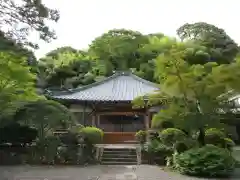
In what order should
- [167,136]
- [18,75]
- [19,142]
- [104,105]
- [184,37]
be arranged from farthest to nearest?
[184,37] < [104,105] < [19,142] < [18,75] < [167,136]

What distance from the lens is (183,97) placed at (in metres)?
15.2

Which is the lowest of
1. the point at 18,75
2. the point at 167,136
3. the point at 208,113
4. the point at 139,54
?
the point at 167,136

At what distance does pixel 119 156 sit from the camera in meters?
19.1

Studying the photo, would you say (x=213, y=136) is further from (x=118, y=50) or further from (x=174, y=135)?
(x=118, y=50)

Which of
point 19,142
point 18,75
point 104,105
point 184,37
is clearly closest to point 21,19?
point 18,75

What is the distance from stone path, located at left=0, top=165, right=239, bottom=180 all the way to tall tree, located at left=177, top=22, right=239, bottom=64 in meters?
21.2

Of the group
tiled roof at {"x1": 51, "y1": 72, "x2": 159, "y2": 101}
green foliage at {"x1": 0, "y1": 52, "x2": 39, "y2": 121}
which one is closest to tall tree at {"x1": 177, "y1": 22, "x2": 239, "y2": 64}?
tiled roof at {"x1": 51, "y1": 72, "x2": 159, "y2": 101}

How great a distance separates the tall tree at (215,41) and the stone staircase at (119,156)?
695 inches

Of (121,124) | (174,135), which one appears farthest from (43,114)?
(121,124)

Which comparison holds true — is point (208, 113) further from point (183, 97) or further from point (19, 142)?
point (19, 142)

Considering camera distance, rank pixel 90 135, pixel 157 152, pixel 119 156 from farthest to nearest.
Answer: pixel 119 156, pixel 90 135, pixel 157 152

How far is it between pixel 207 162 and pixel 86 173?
4.81 meters

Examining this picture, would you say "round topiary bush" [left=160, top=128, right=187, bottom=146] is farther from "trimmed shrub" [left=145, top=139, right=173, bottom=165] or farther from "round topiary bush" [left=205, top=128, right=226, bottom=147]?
"trimmed shrub" [left=145, top=139, right=173, bottom=165]

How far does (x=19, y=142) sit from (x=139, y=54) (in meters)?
24.3
